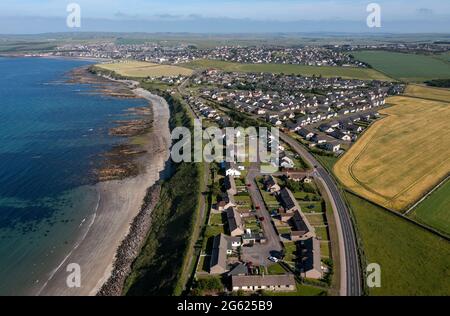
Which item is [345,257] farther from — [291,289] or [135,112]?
[135,112]

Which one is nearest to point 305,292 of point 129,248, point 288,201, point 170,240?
point 288,201

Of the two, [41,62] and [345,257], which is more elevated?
[41,62]

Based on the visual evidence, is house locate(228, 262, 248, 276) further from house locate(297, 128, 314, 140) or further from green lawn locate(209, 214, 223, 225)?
house locate(297, 128, 314, 140)

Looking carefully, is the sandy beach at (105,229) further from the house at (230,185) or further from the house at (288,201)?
the house at (288,201)

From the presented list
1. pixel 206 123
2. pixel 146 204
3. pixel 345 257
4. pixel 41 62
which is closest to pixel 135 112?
pixel 206 123

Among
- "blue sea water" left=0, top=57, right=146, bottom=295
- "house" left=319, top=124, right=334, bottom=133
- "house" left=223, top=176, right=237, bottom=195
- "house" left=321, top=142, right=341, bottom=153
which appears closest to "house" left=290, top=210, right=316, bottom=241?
"house" left=223, top=176, right=237, bottom=195

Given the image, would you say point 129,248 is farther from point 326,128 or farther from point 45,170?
point 326,128

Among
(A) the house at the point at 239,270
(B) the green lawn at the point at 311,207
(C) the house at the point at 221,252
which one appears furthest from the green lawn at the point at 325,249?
(C) the house at the point at 221,252
